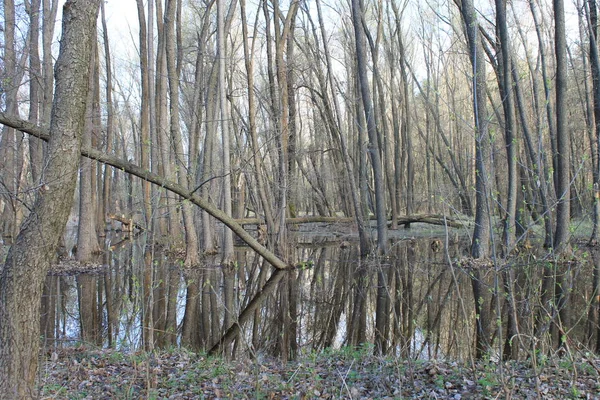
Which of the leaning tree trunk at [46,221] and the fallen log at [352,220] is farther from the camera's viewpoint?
the fallen log at [352,220]

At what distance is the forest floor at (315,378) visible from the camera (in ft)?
13.0

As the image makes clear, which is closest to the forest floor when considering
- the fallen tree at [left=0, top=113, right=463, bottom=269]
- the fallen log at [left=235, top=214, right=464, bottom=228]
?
the fallen tree at [left=0, top=113, right=463, bottom=269]

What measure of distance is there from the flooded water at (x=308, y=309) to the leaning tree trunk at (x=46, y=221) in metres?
0.86

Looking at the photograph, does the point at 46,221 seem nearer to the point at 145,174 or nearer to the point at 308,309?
the point at 145,174

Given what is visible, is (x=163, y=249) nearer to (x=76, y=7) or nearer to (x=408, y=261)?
(x=408, y=261)

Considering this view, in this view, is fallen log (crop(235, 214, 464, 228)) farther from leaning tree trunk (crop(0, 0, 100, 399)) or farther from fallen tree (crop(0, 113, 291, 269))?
leaning tree trunk (crop(0, 0, 100, 399))

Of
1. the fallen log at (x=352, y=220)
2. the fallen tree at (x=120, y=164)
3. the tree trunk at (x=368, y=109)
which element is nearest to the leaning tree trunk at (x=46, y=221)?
the fallen tree at (x=120, y=164)

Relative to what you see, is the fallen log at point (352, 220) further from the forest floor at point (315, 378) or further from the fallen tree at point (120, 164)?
the forest floor at point (315, 378)

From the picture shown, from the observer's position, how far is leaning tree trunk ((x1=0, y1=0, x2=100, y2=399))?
3230mm

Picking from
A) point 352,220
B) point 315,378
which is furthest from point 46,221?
point 352,220

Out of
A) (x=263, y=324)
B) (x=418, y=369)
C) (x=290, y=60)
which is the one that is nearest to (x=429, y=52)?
(x=290, y=60)

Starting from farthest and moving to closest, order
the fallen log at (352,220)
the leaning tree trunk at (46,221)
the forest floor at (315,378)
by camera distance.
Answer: the fallen log at (352,220), the forest floor at (315,378), the leaning tree trunk at (46,221)

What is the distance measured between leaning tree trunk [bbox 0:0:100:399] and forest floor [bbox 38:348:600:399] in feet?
1.72

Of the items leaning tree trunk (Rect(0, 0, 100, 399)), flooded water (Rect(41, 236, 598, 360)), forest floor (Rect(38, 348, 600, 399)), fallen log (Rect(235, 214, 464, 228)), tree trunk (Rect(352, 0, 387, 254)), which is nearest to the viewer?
leaning tree trunk (Rect(0, 0, 100, 399))
